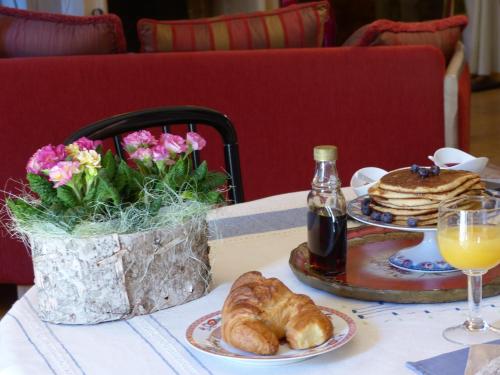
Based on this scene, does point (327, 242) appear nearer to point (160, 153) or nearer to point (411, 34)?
point (160, 153)

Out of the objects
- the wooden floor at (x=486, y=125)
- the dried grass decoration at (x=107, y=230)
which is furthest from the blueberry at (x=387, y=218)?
the wooden floor at (x=486, y=125)

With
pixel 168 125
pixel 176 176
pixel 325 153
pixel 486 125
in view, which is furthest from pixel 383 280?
pixel 486 125

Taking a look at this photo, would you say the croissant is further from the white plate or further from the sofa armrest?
the sofa armrest

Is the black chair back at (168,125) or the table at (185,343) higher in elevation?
the black chair back at (168,125)

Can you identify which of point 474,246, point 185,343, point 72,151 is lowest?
point 185,343

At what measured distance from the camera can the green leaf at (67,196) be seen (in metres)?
1.03

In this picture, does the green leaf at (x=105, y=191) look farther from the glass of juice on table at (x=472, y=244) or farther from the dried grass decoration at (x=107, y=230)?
the glass of juice on table at (x=472, y=244)

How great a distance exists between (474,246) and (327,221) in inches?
8.8

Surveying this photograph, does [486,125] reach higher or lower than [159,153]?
lower

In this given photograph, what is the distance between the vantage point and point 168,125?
1.66 m

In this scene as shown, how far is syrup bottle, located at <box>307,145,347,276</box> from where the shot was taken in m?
1.11

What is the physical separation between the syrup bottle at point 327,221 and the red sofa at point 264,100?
65.9 inches

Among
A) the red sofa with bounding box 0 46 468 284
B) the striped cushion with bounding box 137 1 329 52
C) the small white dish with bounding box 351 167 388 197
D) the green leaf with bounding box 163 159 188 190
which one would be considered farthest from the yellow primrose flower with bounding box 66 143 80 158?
the striped cushion with bounding box 137 1 329 52

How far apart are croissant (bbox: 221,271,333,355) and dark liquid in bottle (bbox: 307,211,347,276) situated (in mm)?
187
